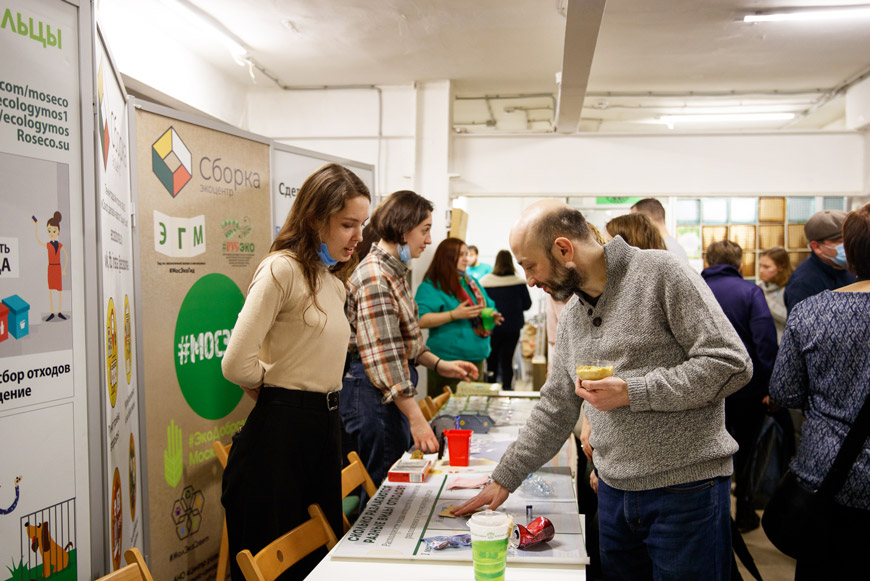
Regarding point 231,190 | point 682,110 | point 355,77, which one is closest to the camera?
point 231,190

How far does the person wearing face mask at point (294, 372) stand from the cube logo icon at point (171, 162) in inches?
36.7

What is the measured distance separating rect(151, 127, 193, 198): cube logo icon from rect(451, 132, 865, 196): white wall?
3.62 metres

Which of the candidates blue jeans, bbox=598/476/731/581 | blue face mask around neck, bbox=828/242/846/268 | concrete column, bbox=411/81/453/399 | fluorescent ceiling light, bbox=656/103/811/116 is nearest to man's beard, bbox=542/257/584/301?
blue jeans, bbox=598/476/731/581

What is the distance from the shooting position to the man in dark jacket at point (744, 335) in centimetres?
361

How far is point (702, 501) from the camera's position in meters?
1.66

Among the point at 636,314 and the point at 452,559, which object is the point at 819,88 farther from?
the point at 452,559

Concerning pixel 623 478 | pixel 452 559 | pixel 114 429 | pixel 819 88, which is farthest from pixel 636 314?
pixel 819 88

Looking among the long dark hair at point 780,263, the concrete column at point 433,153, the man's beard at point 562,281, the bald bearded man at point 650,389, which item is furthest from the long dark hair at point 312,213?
the long dark hair at point 780,263

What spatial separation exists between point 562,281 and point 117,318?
1465mm

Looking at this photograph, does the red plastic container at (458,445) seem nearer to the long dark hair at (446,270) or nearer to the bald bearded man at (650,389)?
the bald bearded man at (650,389)

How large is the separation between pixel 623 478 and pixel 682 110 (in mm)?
6067

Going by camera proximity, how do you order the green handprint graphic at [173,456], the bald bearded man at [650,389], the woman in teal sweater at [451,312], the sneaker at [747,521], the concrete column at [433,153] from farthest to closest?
the concrete column at [433,153] → the woman in teal sweater at [451,312] → the sneaker at [747,521] → the green handprint graphic at [173,456] → the bald bearded man at [650,389]

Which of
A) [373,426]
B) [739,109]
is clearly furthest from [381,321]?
[739,109]

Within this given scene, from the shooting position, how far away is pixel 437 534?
1741 mm
